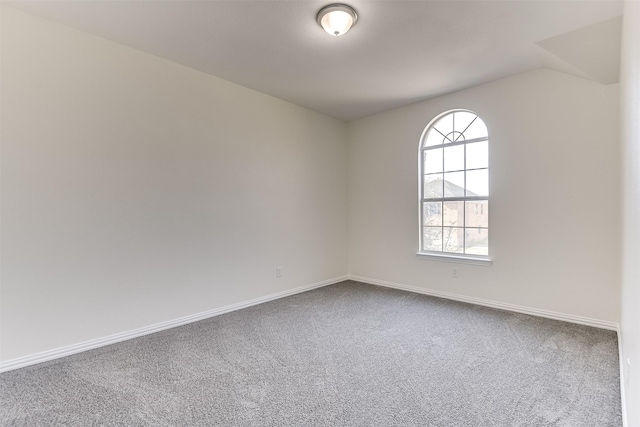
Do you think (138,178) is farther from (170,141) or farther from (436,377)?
(436,377)

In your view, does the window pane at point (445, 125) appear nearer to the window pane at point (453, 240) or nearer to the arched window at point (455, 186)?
the arched window at point (455, 186)

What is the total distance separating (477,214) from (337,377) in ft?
8.80

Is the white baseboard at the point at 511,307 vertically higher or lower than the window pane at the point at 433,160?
lower

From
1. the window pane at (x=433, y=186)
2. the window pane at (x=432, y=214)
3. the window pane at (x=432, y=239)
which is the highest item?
the window pane at (x=433, y=186)

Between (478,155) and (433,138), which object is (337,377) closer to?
(478,155)

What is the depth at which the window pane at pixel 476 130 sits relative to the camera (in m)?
3.67

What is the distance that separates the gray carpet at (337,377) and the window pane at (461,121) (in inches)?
86.9

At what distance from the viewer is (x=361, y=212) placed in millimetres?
4840

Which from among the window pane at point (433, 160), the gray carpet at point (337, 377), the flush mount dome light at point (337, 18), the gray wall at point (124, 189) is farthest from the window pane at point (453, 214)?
the flush mount dome light at point (337, 18)

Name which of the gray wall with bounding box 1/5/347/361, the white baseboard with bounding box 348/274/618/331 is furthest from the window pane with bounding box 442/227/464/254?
the gray wall with bounding box 1/5/347/361

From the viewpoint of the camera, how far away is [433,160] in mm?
4172

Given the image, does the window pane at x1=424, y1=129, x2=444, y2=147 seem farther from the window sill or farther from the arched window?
the window sill

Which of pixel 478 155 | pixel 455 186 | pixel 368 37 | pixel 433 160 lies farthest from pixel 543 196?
pixel 368 37

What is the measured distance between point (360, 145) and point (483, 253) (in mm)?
2341
